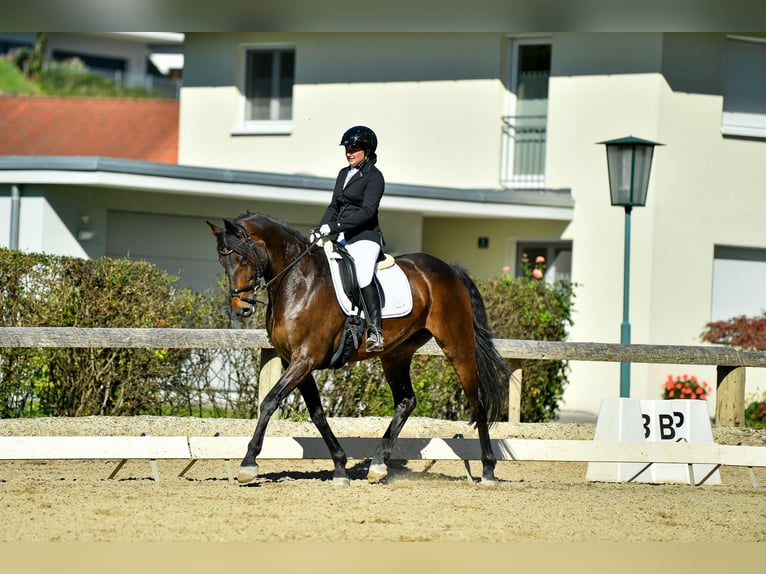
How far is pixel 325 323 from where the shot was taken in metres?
9.30

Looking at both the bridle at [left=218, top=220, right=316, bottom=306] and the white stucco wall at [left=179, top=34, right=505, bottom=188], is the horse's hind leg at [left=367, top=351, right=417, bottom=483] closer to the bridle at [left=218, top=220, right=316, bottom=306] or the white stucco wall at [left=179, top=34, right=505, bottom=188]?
the bridle at [left=218, top=220, right=316, bottom=306]

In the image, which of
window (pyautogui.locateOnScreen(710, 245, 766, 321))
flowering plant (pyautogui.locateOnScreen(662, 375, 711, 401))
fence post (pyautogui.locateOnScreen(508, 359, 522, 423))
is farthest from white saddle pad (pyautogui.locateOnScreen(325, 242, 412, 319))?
window (pyautogui.locateOnScreen(710, 245, 766, 321))

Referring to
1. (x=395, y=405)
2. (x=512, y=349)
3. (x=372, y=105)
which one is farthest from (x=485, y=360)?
(x=372, y=105)

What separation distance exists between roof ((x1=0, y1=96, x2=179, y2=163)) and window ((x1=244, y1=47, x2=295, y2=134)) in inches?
83.7

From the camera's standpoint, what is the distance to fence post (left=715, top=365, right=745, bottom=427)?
12836mm

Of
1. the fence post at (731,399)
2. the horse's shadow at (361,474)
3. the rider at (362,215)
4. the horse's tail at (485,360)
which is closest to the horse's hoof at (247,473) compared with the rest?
the horse's shadow at (361,474)

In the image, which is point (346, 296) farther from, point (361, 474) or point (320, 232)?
point (361, 474)

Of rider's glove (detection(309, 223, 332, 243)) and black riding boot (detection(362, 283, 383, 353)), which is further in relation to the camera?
black riding boot (detection(362, 283, 383, 353))

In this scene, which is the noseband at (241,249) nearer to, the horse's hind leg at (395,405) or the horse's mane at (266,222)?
the horse's mane at (266,222)

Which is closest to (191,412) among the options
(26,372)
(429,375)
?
(26,372)

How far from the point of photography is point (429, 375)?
45.2 ft

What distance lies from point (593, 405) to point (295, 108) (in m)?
7.50

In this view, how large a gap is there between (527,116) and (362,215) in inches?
429
